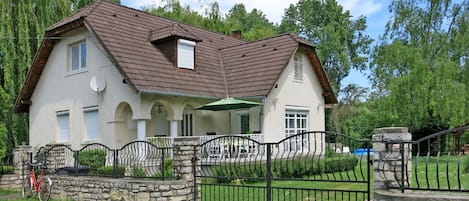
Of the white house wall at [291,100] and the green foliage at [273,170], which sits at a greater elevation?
the white house wall at [291,100]

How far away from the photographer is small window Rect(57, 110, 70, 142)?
1936cm

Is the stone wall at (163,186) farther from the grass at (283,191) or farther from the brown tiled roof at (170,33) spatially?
the brown tiled roof at (170,33)

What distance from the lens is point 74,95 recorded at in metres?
18.8

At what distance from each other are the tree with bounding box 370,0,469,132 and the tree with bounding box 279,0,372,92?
20.2m

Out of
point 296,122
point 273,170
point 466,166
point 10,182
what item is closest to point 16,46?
point 10,182

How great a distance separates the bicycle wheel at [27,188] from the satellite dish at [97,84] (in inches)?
188

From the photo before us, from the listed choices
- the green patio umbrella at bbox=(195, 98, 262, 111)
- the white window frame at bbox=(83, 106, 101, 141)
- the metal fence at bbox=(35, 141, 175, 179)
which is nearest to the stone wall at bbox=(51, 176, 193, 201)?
the metal fence at bbox=(35, 141, 175, 179)

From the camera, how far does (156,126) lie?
717 inches

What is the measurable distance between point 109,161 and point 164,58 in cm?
501

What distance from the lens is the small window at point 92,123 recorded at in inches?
707

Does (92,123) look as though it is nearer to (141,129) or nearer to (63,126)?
(63,126)

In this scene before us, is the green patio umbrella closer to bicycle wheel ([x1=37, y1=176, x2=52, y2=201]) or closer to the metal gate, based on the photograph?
the metal gate

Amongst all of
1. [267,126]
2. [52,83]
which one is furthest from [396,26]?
[52,83]

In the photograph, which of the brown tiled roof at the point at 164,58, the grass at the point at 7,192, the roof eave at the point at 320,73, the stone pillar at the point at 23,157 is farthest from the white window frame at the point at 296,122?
the grass at the point at 7,192
